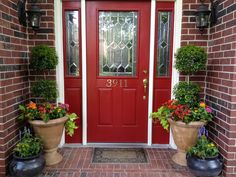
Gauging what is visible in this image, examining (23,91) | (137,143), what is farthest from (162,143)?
(23,91)

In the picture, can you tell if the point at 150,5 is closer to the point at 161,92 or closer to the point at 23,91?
the point at 161,92

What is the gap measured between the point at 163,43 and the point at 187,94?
32.4 inches

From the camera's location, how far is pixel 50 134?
2316 millimetres

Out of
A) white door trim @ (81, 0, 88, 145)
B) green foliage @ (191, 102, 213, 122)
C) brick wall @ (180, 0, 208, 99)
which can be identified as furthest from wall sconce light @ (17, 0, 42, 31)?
green foliage @ (191, 102, 213, 122)

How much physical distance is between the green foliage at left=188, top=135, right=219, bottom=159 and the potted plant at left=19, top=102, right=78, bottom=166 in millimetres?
1457

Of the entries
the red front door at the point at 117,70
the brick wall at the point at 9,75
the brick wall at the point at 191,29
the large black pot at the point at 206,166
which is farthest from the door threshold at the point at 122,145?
the brick wall at the point at 191,29

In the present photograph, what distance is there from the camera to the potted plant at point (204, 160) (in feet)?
6.77

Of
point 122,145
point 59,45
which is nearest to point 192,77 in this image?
point 122,145

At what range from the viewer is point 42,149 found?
2262 mm

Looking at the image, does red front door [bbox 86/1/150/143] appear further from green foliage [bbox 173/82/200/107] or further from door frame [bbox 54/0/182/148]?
green foliage [bbox 173/82/200/107]

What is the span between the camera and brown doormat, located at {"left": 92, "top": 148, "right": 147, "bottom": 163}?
100 inches

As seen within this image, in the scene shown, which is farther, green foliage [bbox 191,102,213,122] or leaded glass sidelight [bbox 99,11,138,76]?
leaded glass sidelight [bbox 99,11,138,76]

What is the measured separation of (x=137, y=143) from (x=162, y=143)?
357 mm

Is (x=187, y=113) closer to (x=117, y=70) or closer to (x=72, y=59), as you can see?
(x=117, y=70)
